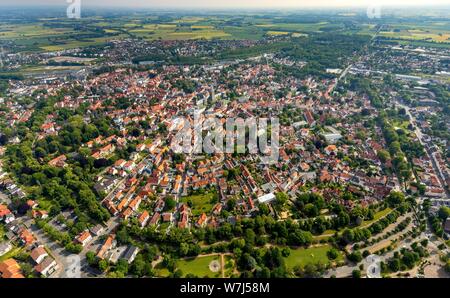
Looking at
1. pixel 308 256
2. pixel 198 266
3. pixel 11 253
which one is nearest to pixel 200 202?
pixel 198 266

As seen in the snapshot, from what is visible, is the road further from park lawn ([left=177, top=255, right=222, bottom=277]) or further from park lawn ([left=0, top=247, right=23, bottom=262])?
park lawn ([left=0, top=247, right=23, bottom=262])

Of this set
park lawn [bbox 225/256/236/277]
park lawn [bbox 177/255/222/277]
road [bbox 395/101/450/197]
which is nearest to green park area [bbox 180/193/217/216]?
park lawn [bbox 177/255/222/277]

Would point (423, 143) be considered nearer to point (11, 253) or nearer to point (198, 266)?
point (198, 266)

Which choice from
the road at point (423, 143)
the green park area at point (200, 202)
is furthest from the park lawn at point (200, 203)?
the road at point (423, 143)

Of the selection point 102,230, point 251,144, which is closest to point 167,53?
point 251,144

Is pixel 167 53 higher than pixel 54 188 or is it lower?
higher
